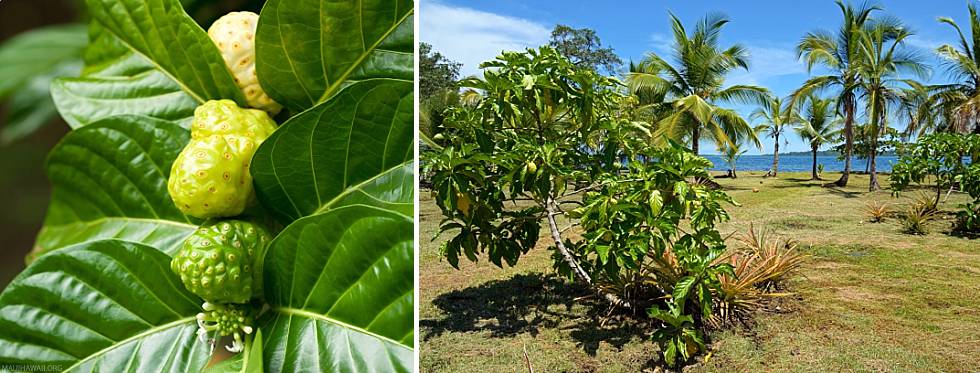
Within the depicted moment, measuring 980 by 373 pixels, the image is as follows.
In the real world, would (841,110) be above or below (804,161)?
above

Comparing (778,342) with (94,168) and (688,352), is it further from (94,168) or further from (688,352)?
(94,168)

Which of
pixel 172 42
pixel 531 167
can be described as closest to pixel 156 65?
pixel 172 42

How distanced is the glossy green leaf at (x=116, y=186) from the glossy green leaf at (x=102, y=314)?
0.06 ft

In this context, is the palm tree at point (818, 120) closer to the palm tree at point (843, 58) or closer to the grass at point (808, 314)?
the palm tree at point (843, 58)

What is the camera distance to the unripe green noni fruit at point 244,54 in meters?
0.25

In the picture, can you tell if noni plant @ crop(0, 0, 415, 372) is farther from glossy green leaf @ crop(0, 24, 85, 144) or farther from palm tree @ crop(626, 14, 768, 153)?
palm tree @ crop(626, 14, 768, 153)

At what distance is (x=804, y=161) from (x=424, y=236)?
1.99m

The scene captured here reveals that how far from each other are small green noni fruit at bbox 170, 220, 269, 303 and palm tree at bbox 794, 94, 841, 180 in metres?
2.67

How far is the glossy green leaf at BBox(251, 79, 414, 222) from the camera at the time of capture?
0.22 m

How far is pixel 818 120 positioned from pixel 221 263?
9.01 ft

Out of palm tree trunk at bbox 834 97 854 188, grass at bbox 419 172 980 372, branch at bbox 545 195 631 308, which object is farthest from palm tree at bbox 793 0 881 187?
branch at bbox 545 195 631 308

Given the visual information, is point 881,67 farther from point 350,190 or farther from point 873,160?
point 350,190

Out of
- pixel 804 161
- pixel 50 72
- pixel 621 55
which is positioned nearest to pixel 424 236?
pixel 621 55

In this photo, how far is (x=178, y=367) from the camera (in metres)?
0.25
